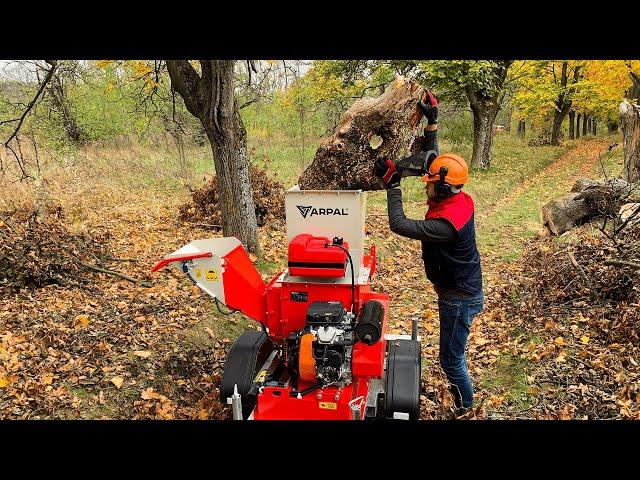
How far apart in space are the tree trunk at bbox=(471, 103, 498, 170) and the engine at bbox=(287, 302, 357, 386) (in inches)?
778

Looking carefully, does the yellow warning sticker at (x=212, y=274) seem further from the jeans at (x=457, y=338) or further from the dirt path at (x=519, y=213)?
the dirt path at (x=519, y=213)

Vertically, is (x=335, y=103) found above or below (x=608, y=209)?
above

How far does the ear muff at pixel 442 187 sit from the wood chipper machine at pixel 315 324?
724 mm

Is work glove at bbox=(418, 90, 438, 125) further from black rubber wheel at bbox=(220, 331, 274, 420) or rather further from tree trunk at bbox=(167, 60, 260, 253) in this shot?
tree trunk at bbox=(167, 60, 260, 253)

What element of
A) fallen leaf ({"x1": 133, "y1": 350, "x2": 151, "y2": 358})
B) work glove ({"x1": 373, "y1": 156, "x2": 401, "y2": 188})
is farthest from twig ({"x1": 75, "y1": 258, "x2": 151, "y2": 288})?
work glove ({"x1": 373, "y1": 156, "x2": 401, "y2": 188})

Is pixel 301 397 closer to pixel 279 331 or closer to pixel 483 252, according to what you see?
pixel 279 331

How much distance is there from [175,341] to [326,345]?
2.56m

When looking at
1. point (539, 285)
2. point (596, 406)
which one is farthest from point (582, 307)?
point (596, 406)

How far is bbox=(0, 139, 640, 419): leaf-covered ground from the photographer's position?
187 inches

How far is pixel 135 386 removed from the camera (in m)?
5.06

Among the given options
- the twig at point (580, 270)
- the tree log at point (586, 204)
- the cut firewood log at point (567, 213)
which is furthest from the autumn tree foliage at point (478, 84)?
the twig at point (580, 270)

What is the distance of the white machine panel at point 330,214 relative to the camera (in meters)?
4.59

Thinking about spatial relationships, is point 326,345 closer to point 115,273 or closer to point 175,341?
point 175,341

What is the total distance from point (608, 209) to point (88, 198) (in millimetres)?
11604
